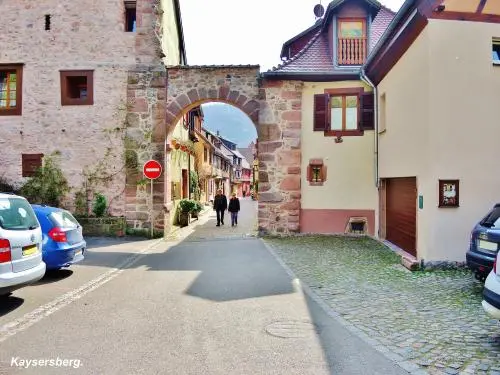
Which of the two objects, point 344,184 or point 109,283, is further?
point 344,184

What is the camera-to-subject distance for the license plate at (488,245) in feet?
20.3

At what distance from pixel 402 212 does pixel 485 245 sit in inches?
186

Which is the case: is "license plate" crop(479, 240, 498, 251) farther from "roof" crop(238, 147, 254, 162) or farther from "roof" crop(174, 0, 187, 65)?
"roof" crop(238, 147, 254, 162)

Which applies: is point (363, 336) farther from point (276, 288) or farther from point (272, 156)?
point (272, 156)

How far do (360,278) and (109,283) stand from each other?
4.88 m

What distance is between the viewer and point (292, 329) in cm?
513

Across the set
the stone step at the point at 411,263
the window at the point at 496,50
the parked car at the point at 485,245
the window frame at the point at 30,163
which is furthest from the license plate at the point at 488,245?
the window frame at the point at 30,163

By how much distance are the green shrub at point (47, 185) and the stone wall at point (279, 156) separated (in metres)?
7.16

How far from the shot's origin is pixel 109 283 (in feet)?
25.4

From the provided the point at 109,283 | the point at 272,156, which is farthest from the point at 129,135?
the point at 109,283

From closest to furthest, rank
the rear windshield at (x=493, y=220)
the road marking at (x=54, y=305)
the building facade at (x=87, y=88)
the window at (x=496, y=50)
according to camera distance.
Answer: the road marking at (x=54, y=305)
the rear windshield at (x=493, y=220)
the window at (x=496, y=50)
the building facade at (x=87, y=88)

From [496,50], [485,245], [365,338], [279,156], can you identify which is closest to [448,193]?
[485,245]

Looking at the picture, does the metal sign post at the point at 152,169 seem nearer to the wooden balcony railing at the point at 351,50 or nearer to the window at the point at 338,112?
the window at the point at 338,112

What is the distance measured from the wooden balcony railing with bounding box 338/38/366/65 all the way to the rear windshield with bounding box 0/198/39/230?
11.5 m
